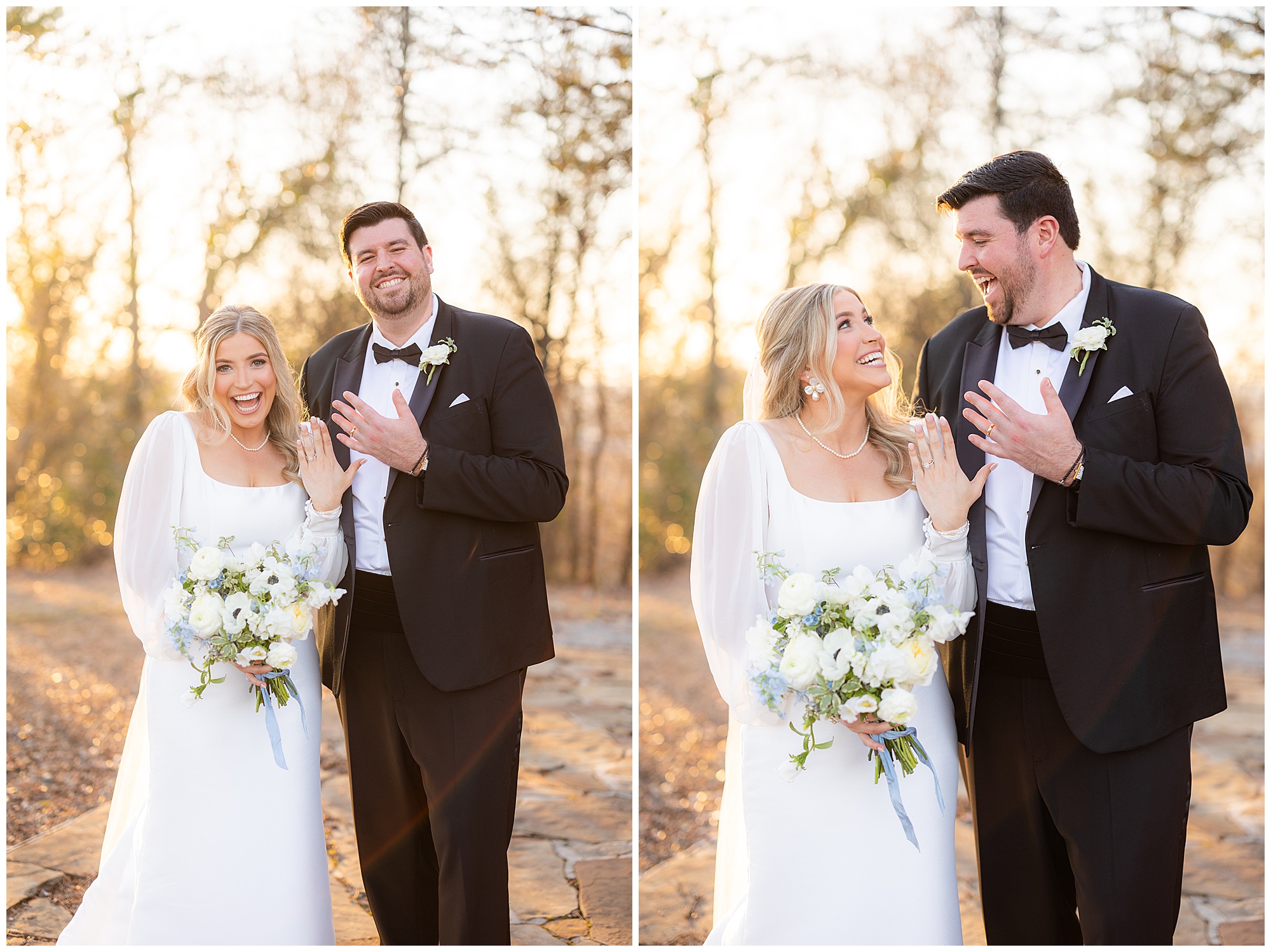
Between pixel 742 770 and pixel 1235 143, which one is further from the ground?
pixel 1235 143

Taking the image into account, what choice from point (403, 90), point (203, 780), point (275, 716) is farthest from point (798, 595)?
point (403, 90)

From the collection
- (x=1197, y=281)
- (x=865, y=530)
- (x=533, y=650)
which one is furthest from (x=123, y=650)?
(x=1197, y=281)

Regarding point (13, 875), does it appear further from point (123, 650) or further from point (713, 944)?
point (123, 650)

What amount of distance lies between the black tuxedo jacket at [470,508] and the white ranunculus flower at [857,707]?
110 cm

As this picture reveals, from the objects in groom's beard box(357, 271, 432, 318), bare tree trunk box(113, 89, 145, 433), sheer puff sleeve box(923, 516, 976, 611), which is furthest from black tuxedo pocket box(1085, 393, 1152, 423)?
bare tree trunk box(113, 89, 145, 433)

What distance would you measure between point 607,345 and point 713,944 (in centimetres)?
668

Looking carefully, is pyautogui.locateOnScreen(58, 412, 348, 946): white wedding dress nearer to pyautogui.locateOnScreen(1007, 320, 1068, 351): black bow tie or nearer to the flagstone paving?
the flagstone paving

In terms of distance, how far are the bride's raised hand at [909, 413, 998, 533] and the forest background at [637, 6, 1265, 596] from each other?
17.5 ft

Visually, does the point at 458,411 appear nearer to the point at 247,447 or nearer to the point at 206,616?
the point at 247,447

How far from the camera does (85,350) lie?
8820 millimetres

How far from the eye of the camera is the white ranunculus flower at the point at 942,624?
7.54 feet

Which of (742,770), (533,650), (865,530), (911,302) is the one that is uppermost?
(911,302)

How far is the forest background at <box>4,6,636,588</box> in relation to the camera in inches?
281

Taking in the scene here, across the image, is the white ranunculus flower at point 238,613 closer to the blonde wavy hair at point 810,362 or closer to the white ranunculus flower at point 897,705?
the blonde wavy hair at point 810,362
